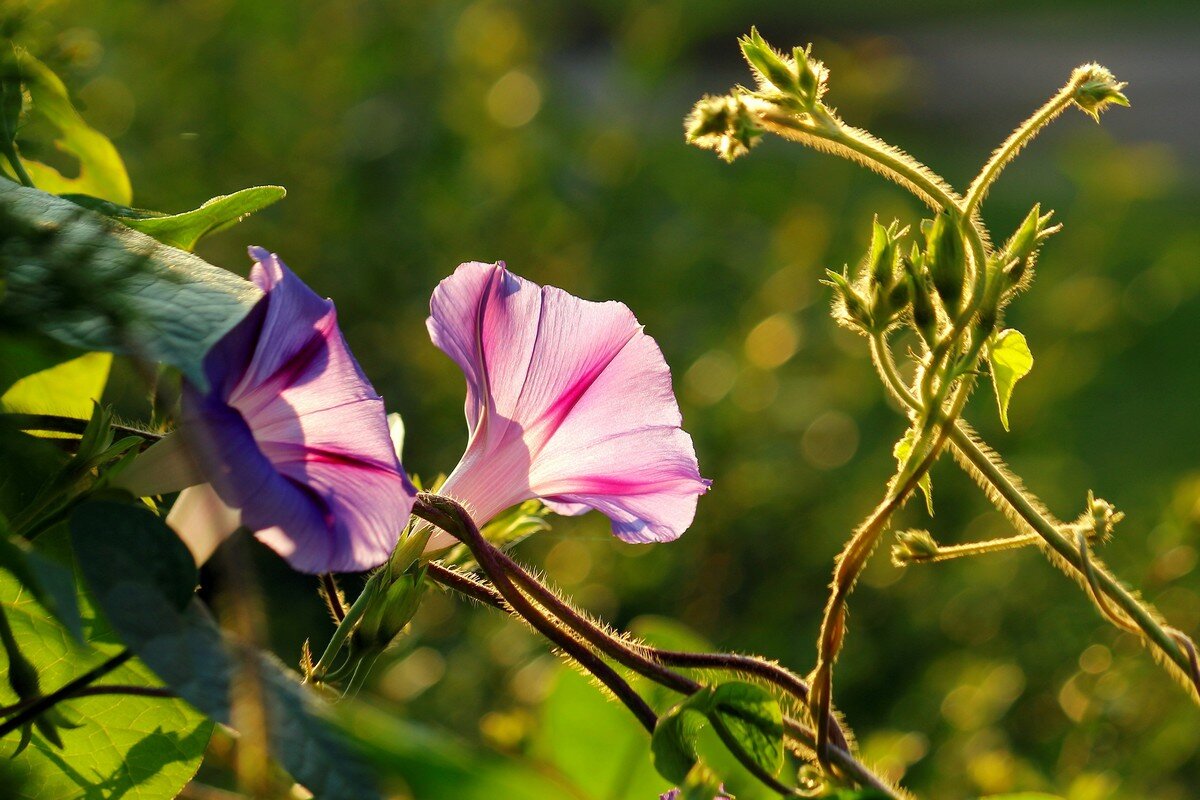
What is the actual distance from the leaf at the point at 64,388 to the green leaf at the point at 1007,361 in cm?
36

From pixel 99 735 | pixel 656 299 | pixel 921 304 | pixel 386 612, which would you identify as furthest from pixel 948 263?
pixel 656 299

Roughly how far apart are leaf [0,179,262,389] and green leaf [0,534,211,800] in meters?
0.15

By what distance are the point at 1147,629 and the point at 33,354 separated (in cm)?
43

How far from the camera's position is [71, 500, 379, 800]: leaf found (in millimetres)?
272

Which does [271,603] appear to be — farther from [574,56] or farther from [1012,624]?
[574,56]

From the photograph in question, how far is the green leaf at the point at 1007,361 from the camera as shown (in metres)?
0.46

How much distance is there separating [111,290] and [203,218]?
0.13 m

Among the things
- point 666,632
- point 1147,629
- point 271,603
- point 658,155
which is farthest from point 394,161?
point 1147,629

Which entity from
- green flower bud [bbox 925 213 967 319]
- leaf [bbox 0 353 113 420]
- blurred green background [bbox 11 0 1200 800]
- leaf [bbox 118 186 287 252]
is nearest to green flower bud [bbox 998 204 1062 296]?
green flower bud [bbox 925 213 967 319]

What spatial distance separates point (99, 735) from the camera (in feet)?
1.40

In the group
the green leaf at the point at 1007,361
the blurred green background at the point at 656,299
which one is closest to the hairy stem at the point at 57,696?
the green leaf at the point at 1007,361

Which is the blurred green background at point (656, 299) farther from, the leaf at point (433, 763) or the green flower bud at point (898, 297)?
the leaf at point (433, 763)

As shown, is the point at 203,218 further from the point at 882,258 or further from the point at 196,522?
the point at 882,258

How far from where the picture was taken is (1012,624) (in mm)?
2027
